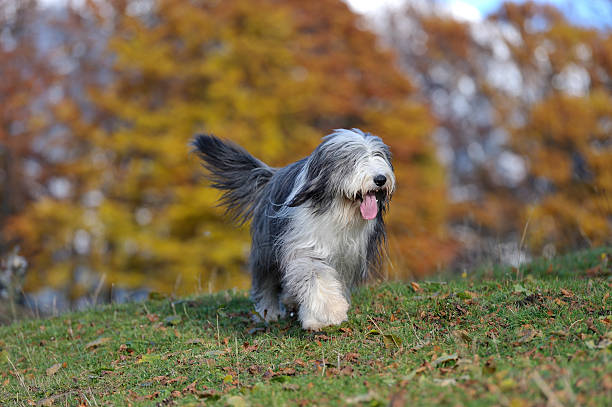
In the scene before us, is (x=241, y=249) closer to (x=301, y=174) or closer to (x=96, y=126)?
(x=96, y=126)

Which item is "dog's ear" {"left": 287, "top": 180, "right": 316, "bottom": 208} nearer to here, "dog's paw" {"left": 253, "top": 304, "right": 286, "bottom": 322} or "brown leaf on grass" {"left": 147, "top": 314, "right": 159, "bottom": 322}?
"dog's paw" {"left": 253, "top": 304, "right": 286, "bottom": 322}

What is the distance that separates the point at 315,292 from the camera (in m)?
5.46

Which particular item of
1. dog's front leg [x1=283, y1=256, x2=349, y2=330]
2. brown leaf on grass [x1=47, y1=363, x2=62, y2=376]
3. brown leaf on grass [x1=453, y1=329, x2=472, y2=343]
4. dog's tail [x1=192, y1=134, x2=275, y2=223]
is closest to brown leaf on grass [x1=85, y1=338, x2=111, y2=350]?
brown leaf on grass [x1=47, y1=363, x2=62, y2=376]

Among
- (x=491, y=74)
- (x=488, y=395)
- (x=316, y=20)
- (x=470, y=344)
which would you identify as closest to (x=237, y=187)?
(x=470, y=344)

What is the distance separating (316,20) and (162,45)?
620 centimetres

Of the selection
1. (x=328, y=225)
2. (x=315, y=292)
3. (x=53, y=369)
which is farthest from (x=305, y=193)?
(x=53, y=369)

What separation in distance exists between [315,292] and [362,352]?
0.80m

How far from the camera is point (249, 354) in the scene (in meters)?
5.25

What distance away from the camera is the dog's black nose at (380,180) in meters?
5.44

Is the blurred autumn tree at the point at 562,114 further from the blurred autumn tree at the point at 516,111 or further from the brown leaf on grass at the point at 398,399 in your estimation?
the brown leaf on grass at the point at 398,399

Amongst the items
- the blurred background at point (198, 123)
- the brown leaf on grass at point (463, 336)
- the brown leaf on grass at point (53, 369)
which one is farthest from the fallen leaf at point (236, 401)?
the blurred background at point (198, 123)

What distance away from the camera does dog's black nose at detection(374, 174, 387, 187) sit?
→ 17.9 feet

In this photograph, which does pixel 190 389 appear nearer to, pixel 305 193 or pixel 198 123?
pixel 305 193

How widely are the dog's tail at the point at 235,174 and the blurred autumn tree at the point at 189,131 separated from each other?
8295 millimetres
